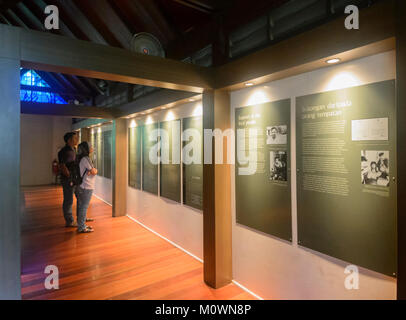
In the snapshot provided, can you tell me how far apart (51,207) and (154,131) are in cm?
456

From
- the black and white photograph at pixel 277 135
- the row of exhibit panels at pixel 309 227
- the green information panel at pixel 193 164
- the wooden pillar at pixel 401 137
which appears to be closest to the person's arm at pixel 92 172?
the green information panel at pixel 193 164

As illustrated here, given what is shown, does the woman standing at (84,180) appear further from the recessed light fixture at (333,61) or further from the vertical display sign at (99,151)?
the recessed light fixture at (333,61)

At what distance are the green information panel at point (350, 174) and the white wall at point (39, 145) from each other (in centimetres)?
1243

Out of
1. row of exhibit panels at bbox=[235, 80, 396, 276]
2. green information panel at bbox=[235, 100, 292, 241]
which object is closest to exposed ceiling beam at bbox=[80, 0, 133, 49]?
green information panel at bbox=[235, 100, 292, 241]

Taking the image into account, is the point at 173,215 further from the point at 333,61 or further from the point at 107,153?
the point at 107,153

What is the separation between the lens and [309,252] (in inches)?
91.7

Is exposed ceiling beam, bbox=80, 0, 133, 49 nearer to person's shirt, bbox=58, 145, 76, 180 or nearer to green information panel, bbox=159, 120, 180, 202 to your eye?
green information panel, bbox=159, 120, 180, 202

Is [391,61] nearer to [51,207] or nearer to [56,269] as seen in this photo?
[56,269]

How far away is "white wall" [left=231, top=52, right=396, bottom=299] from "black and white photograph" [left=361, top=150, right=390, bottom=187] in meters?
0.54

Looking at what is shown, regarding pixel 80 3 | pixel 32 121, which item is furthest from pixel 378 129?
pixel 32 121

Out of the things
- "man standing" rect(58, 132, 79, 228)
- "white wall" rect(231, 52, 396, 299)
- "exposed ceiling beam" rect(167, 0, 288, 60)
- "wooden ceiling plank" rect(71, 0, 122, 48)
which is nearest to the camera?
"white wall" rect(231, 52, 396, 299)

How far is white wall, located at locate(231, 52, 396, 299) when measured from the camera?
188 centimetres

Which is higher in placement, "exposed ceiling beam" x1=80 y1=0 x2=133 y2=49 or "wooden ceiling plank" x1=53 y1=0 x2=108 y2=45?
"wooden ceiling plank" x1=53 y1=0 x2=108 y2=45
